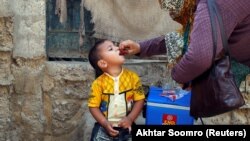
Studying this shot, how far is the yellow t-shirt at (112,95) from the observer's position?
3121 mm

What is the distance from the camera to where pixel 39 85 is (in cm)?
371

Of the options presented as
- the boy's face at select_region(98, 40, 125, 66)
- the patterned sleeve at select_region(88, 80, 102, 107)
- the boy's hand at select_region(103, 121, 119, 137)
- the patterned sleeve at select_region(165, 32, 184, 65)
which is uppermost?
the patterned sleeve at select_region(165, 32, 184, 65)

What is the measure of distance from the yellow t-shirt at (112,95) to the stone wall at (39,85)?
1.75 feet

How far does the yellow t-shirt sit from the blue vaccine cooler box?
13 cm

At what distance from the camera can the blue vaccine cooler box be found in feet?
10.2

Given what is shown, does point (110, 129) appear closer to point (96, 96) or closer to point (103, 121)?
point (103, 121)

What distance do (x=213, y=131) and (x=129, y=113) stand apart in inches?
24.6

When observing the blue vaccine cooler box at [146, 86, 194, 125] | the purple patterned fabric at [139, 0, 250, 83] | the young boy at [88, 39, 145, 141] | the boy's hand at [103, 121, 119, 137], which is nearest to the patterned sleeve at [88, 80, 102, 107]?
the young boy at [88, 39, 145, 141]

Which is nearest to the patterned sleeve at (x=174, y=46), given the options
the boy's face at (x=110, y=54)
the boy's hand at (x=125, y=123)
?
the boy's face at (x=110, y=54)

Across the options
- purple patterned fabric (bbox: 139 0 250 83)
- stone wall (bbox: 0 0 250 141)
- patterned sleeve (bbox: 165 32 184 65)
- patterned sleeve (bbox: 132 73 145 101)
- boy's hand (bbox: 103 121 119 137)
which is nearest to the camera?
purple patterned fabric (bbox: 139 0 250 83)

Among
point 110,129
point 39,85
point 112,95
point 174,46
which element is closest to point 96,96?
point 112,95

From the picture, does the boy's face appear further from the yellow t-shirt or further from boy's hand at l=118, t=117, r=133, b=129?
boy's hand at l=118, t=117, r=133, b=129

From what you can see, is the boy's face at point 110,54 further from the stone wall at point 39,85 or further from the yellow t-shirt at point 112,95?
the stone wall at point 39,85

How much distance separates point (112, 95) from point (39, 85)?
81 centimetres
